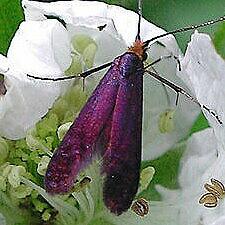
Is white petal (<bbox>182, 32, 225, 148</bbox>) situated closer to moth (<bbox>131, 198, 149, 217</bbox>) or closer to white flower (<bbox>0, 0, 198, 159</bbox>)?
white flower (<bbox>0, 0, 198, 159</bbox>)

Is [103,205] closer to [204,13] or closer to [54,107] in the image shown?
[54,107]

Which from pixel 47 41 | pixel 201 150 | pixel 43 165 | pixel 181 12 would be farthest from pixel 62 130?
pixel 181 12

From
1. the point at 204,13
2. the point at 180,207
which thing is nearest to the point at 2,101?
the point at 180,207

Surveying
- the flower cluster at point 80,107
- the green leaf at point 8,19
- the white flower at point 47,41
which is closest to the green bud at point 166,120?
the flower cluster at point 80,107

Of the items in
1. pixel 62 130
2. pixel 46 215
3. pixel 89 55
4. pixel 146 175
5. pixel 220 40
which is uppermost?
pixel 220 40

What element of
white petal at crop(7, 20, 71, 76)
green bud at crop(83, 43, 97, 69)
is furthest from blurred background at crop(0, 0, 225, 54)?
white petal at crop(7, 20, 71, 76)

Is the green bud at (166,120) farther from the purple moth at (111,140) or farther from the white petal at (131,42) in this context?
the purple moth at (111,140)

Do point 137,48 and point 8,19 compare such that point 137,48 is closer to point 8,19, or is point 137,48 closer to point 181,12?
point 8,19
